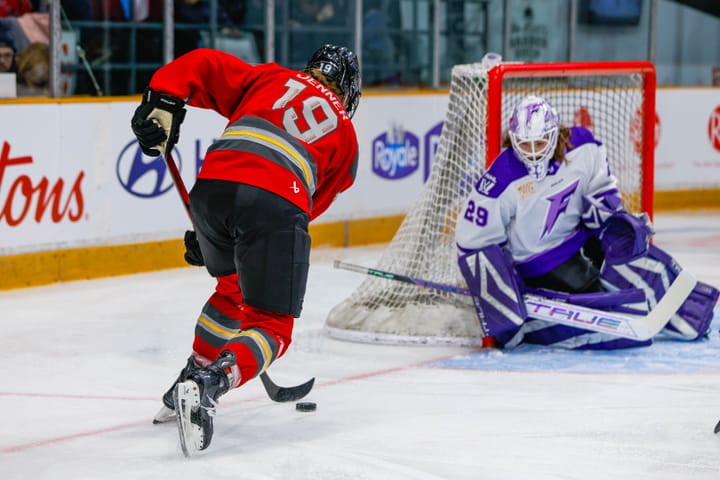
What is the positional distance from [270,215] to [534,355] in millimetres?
1527

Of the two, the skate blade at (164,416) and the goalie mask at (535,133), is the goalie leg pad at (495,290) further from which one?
the skate blade at (164,416)

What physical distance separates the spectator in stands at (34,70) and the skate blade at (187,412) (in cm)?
312

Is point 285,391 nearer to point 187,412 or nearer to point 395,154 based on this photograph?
point 187,412

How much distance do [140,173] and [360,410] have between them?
8.81ft

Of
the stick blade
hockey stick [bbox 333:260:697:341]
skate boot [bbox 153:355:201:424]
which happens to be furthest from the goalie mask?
skate boot [bbox 153:355:201:424]

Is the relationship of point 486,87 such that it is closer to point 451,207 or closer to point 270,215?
point 451,207

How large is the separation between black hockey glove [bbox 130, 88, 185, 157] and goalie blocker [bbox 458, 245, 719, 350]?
1472mm

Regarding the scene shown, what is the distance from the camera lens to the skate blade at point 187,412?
2725 mm

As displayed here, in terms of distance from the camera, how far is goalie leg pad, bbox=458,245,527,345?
4.12 metres

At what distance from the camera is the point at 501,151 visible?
4.35 meters

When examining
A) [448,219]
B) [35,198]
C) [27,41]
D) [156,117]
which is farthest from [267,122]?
[27,41]

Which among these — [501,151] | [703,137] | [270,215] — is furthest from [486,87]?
[703,137]

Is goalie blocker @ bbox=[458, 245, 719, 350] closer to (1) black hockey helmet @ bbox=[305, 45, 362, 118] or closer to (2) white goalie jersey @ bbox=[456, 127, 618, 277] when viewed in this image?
(2) white goalie jersey @ bbox=[456, 127, 618, 277]

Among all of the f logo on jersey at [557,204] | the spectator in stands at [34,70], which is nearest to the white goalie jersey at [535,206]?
the f logo on jersey at [557,204]
